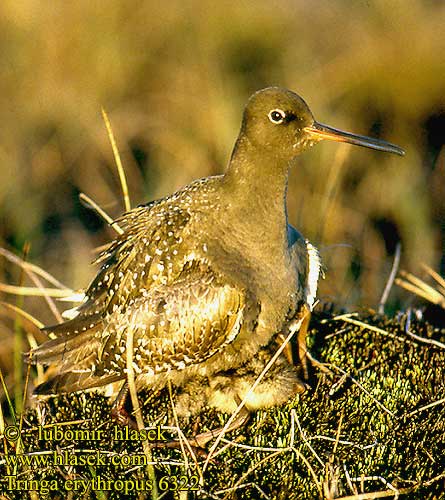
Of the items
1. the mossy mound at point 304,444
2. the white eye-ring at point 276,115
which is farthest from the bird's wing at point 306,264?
the white eye-ring at point 276,115

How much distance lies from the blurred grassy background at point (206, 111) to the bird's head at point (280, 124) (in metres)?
2.32

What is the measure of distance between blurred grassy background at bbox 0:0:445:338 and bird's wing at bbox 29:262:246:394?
2686mm

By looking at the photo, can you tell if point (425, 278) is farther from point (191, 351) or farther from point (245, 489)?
point (245, 489)

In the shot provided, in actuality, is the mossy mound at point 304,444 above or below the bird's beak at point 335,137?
below

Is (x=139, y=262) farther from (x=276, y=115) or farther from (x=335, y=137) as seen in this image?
(x=335, y=137)

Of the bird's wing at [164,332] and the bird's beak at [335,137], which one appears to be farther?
the bird's beak at [335,137]

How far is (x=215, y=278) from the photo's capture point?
4.90m

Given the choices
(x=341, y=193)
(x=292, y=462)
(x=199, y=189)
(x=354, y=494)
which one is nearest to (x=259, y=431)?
(x=292, y=462)

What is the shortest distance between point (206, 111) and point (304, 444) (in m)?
6.85

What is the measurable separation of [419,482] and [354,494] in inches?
16.1

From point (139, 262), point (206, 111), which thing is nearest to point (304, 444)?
point (139, 262)

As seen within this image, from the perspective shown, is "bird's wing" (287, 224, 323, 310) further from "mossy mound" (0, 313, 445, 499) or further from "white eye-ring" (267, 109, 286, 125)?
"white eye-ring" (267, 109, 286, 125)

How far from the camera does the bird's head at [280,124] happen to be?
5.16 meters

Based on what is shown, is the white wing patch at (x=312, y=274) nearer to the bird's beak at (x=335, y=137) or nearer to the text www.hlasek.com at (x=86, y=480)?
the bird's beak at (x=335, y=137)
